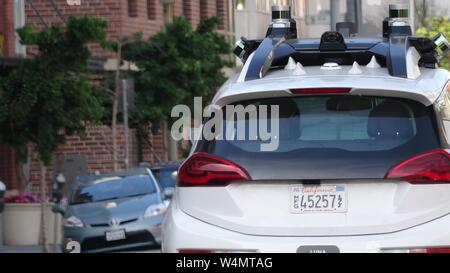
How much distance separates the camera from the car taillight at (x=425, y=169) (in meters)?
7.98

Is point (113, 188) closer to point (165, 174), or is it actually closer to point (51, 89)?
point (165, 174)

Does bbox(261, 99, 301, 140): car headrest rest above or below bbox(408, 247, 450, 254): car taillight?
above

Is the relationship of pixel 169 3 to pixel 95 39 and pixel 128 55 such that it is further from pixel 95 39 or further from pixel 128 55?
pixel 95 39

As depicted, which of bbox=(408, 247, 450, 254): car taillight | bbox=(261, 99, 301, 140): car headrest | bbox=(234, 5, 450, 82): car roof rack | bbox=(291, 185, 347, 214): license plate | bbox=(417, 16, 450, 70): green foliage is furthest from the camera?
bbox=(417, 16, 450, 70): green foliage

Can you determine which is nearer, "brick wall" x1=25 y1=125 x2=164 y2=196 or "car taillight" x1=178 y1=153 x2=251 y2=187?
"car taillight" x1=178 y1=153 x2=251 y2=187

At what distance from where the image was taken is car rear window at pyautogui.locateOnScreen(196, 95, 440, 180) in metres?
8.00

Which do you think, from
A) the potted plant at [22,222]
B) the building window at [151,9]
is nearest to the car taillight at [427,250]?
the potted plant at [22,222]

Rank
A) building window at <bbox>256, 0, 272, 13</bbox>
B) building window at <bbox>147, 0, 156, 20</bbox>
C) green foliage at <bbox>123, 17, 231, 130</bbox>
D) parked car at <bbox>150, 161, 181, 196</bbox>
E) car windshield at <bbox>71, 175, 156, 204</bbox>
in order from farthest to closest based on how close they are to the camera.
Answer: building window at <bbox>256, 0, 272, 13</bbox>, building window at <bbox>147, 0, 156, 20</bbox>, green foliage at <bbox>123, 17, 231, 130</bbox>, parked car at <bbox>150, 161, 181, 196</bbox>, car windshield at <bbox>71, 175, 156, 204</bbox>

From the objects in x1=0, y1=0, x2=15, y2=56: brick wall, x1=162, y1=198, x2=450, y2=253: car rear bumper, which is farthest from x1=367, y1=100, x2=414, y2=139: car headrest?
x1=0, y1=0, x2=15, y2=56: brick wall

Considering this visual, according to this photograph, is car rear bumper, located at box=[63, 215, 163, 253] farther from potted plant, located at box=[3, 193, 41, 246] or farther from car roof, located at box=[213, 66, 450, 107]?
car roof, located at box=[213, 66, 450, 107]

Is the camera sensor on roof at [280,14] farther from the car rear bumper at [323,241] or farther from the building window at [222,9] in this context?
the building window at [222,9]

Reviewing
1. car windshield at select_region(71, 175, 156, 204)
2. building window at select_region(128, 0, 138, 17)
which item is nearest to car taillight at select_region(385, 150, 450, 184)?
car windshield at select_region(71, 175, 156, 204)

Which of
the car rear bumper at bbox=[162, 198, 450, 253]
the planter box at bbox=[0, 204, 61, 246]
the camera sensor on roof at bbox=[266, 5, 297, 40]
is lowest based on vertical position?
the planter box at bbox=[0, 204, 61, 246]

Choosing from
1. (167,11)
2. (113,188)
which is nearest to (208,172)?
(113,188)
